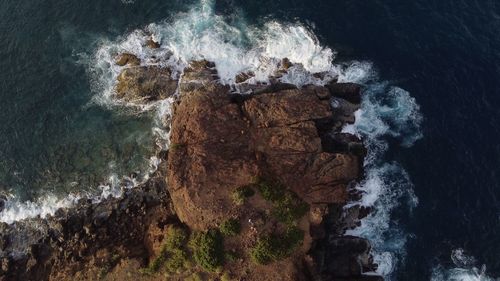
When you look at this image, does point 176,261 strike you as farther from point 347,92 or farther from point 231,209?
point 347,92

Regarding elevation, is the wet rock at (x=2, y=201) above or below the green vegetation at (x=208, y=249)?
below

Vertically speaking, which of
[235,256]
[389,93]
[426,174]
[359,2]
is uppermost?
[359,2]

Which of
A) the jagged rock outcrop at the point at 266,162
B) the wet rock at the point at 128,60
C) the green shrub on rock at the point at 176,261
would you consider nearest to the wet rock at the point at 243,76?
the jagged rock outcrop at the point at 266,162

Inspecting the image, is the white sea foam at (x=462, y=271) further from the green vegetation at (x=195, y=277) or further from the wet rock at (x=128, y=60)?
the wet rock at (x=128, y=60)

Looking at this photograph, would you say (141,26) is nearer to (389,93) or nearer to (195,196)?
(195,196)

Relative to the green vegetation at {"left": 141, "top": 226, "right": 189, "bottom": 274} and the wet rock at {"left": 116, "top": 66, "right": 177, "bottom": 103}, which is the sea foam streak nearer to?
the wet rock at {"left": 116, "top": 66, "right": 177, "bottom": 103}

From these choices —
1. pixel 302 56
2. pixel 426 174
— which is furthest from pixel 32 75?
pixel 426 174
